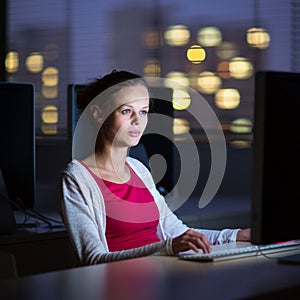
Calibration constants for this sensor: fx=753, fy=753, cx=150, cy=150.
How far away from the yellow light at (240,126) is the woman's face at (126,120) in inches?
100

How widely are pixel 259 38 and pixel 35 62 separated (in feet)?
5.60

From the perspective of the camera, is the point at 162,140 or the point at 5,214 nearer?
the point at 5,214

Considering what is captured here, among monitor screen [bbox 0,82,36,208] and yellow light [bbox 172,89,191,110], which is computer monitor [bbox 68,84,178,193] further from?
yellow light [bbox 172,89,191,110]

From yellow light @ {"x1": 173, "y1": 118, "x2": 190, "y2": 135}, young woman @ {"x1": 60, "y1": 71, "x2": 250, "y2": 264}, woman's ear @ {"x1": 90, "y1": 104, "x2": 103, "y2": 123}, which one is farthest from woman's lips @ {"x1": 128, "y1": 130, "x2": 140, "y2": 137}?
yellow light @ {"x1": 173, "y1": 118, "x2": 190, "y2": 135}

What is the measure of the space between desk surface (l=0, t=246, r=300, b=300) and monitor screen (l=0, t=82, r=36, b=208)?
117 cm

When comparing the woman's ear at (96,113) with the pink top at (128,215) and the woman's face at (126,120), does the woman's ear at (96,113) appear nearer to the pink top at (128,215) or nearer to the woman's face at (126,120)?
the woman's face at (126,120)

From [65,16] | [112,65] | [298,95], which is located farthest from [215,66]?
[298,95]

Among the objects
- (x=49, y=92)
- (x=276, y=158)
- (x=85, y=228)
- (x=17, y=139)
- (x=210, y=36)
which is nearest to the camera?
(x=276, y=158)

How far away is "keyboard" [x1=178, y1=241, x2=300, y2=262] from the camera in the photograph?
2.08 meters

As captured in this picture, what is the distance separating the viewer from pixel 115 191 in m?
2.49

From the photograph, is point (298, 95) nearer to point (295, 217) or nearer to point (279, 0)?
point (295, 217)

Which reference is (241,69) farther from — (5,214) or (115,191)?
(115,191)

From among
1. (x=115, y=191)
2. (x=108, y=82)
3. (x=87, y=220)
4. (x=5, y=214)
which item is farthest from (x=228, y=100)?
(x=87, y=220)

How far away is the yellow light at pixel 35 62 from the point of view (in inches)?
221
